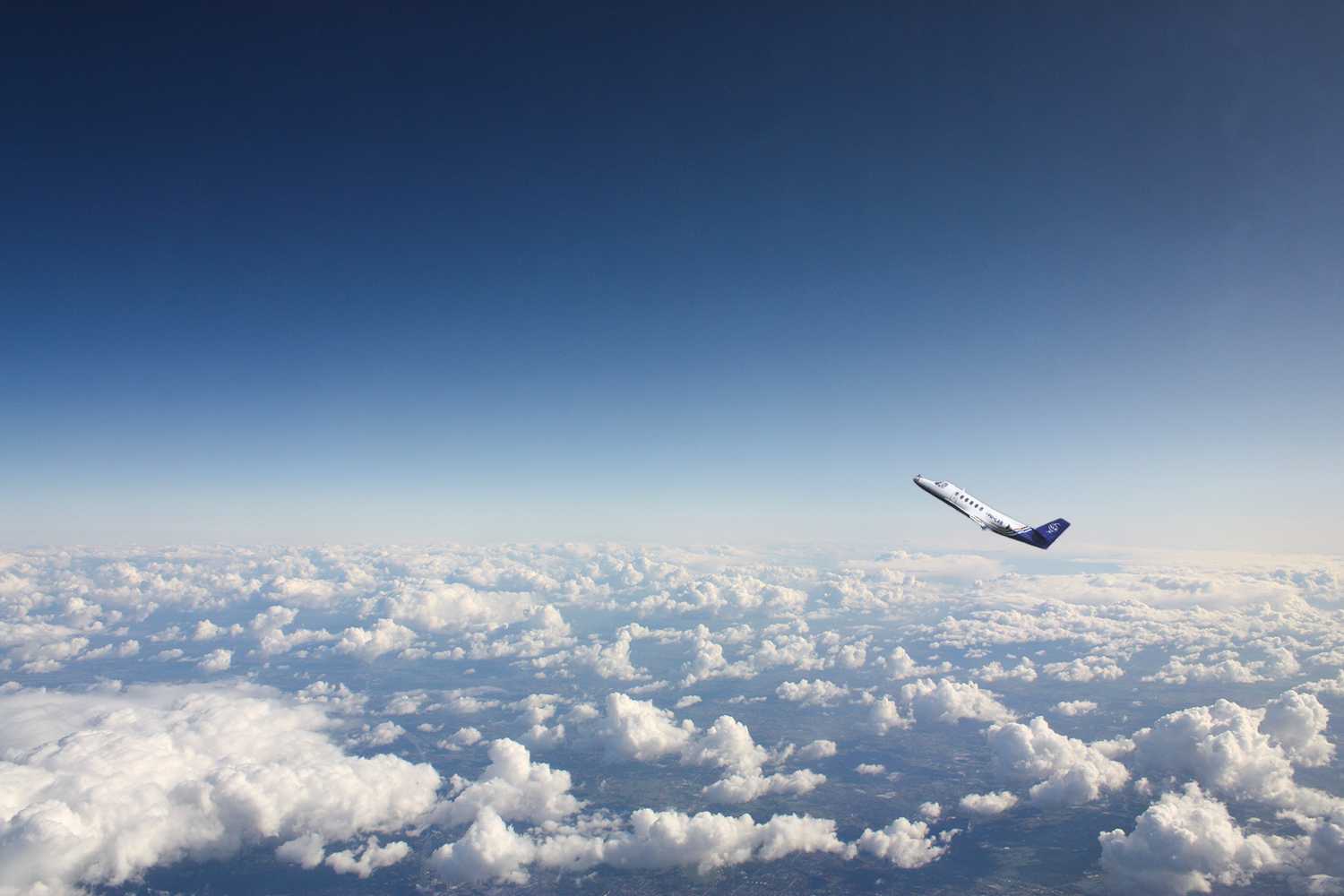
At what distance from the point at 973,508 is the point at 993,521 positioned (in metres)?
1.61

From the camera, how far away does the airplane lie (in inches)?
1580

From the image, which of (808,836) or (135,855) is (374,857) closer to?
(135,855)

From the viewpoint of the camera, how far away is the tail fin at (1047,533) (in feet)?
131

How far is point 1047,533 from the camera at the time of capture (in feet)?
132

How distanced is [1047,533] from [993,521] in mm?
3597

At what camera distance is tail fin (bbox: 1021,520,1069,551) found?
3988cm

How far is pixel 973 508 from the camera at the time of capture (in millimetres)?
42344

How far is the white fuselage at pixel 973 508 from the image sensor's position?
40.8 meters

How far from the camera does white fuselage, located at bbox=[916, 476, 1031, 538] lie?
40.8 meters

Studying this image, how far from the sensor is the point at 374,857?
139 meters

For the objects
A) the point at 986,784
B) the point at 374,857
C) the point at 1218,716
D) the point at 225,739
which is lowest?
the point at 374,857

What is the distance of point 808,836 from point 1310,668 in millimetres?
199524

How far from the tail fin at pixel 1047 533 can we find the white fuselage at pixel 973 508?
0.58m

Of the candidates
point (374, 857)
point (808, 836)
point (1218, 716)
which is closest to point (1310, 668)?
point (1218, 716)
